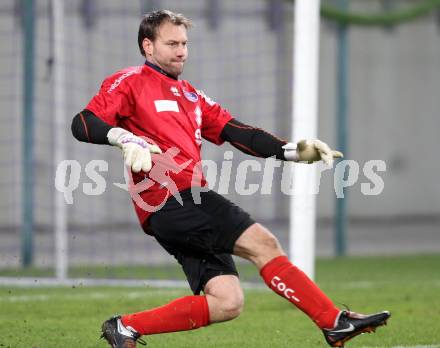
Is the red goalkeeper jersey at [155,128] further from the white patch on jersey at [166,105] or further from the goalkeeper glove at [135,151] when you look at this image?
the goalkeeper glove at [135,151]

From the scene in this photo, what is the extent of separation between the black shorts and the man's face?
0.68 meters

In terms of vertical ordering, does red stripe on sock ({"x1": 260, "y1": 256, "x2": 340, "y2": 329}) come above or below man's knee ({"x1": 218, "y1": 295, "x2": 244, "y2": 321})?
above

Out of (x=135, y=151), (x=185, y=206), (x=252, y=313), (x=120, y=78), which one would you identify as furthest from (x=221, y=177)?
(x=135, y=151)

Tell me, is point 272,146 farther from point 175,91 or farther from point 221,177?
point 221,177

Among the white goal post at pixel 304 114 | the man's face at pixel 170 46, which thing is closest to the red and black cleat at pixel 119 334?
the man's face at pixel 170 46

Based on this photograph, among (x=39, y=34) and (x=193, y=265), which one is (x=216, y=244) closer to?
(x=193, y=265)

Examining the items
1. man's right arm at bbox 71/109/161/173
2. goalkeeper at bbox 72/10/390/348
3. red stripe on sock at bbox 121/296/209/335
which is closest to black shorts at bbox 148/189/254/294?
goalkeeper at bbox 72/10/390/348

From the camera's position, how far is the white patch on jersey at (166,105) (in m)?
5.45

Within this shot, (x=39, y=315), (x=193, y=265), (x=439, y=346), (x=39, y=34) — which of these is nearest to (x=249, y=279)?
(x=39, y=315)

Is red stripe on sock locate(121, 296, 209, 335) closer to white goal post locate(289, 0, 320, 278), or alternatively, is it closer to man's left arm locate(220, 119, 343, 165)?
man's left arm locate(220, 119, 343, 165)

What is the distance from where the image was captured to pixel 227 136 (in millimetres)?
5793

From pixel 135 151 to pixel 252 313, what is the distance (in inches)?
130

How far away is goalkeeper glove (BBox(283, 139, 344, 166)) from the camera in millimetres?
5219

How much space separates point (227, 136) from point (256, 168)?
844 cm
